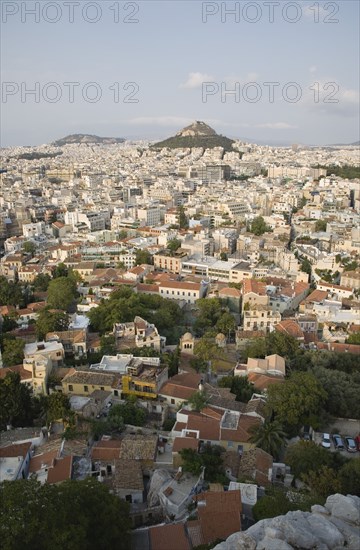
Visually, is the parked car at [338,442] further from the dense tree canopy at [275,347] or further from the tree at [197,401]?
the dense tree canopy at [275,347]

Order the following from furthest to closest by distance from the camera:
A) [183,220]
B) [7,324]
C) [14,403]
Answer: [183,220] < [7,324] < [14,403]

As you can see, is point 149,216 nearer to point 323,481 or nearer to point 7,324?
point 7,324

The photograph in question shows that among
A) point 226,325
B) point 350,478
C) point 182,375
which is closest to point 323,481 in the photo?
point 350,478

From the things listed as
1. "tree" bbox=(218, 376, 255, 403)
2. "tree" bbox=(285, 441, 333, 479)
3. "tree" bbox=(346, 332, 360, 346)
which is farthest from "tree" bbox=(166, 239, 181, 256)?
"tree" bbox=(285, 441, 333, 479)

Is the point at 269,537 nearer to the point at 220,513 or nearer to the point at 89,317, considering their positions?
the point at 220,513

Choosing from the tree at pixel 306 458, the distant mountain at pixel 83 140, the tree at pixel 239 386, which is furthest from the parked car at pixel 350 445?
the distant mountain at pixel 83 140

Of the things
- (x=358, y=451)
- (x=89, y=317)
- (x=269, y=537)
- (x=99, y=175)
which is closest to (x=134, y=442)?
(x=269, y=537)

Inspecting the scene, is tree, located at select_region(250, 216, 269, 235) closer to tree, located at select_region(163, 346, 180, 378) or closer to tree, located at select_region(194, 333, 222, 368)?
tree, located at select_region(194, 333, 222, 368)
